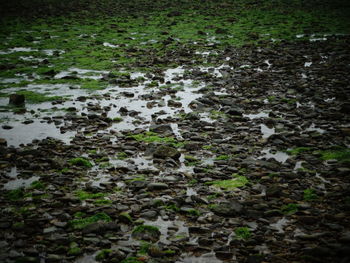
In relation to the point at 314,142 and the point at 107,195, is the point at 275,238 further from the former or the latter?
the point at 314,142

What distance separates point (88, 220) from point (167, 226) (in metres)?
1.71

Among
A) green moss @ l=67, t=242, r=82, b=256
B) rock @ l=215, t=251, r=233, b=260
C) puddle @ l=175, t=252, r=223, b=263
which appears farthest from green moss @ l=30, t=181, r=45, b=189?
rock @ l=215, t=251, r=233, b=260

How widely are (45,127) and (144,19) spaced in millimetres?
27054

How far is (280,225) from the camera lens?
7039 mm

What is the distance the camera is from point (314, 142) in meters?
10.5

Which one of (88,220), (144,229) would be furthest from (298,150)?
(88,220)

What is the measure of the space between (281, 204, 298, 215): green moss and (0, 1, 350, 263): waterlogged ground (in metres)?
0.02

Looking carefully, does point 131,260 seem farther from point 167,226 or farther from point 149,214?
point 149,214

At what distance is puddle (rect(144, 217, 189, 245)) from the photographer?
22.4 ft

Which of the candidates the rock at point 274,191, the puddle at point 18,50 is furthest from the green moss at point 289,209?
the puddle at point 18,50

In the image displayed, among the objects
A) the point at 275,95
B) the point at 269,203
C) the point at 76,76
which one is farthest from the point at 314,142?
the point at 76,76

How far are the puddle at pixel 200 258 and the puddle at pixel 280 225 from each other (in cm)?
152

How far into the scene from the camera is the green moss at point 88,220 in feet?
23.1

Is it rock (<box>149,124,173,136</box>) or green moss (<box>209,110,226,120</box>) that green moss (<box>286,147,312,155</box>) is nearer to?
green moss (<box>209,110,226,120</box>)
